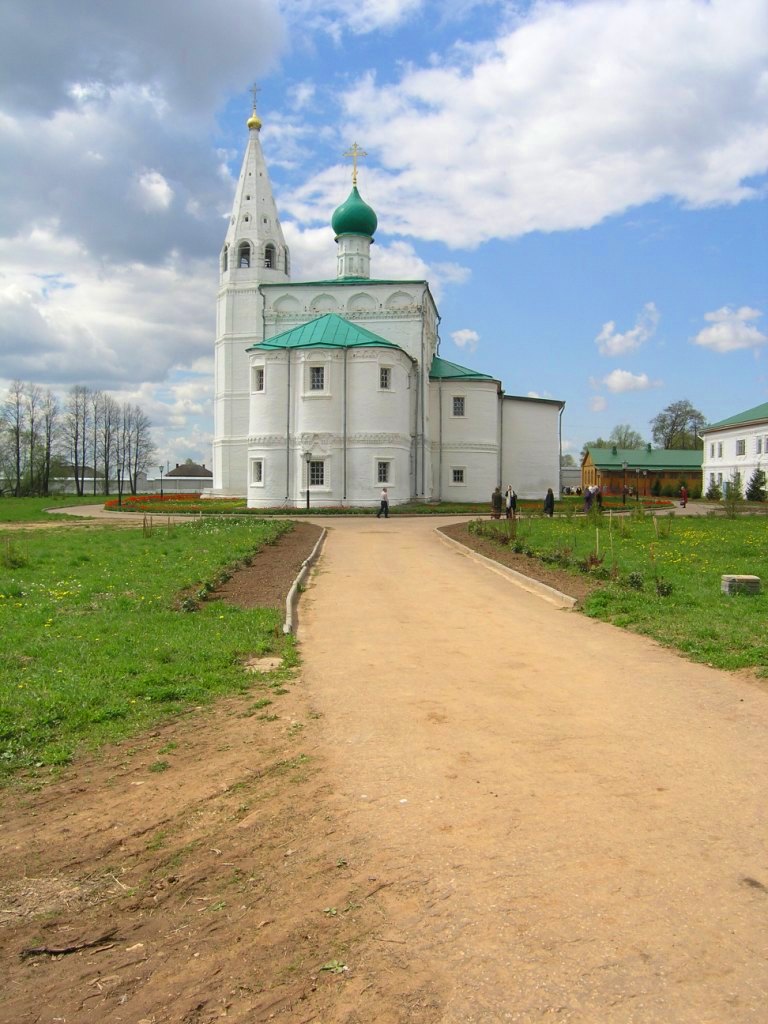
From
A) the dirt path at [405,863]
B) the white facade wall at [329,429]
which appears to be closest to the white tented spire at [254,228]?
the white facade wall at [329,429]

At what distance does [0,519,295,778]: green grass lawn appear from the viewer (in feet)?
20.5

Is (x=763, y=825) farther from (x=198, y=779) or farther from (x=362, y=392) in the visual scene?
(x=362, y=392)

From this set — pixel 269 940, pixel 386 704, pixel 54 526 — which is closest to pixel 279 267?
pixel 54 526

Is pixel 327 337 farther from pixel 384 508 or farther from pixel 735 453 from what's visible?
pixel 735 453

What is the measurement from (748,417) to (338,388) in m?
37.9

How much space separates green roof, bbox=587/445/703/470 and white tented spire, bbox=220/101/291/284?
154ft

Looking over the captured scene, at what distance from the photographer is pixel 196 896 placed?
12.6 feet

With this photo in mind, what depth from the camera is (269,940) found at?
345cm

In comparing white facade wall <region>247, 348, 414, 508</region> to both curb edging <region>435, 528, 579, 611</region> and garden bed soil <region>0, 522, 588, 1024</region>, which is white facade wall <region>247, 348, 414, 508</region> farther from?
garden bed soil <region>0, 522, 588, 1024</region>

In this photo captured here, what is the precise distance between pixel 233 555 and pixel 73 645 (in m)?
8.54

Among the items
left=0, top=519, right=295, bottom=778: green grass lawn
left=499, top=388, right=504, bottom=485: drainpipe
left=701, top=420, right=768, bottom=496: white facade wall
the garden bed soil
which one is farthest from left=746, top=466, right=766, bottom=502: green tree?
the garden bed soil

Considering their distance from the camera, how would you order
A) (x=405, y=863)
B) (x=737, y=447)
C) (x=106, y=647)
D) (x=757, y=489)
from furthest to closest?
(x=737, y=447) < (x=757, y=489) < (x=106, y=647) < (x=405, y=863)

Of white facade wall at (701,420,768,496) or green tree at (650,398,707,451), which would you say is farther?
green tree at (650,398,707,451)

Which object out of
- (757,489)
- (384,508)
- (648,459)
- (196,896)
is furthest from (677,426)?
(196,896)
